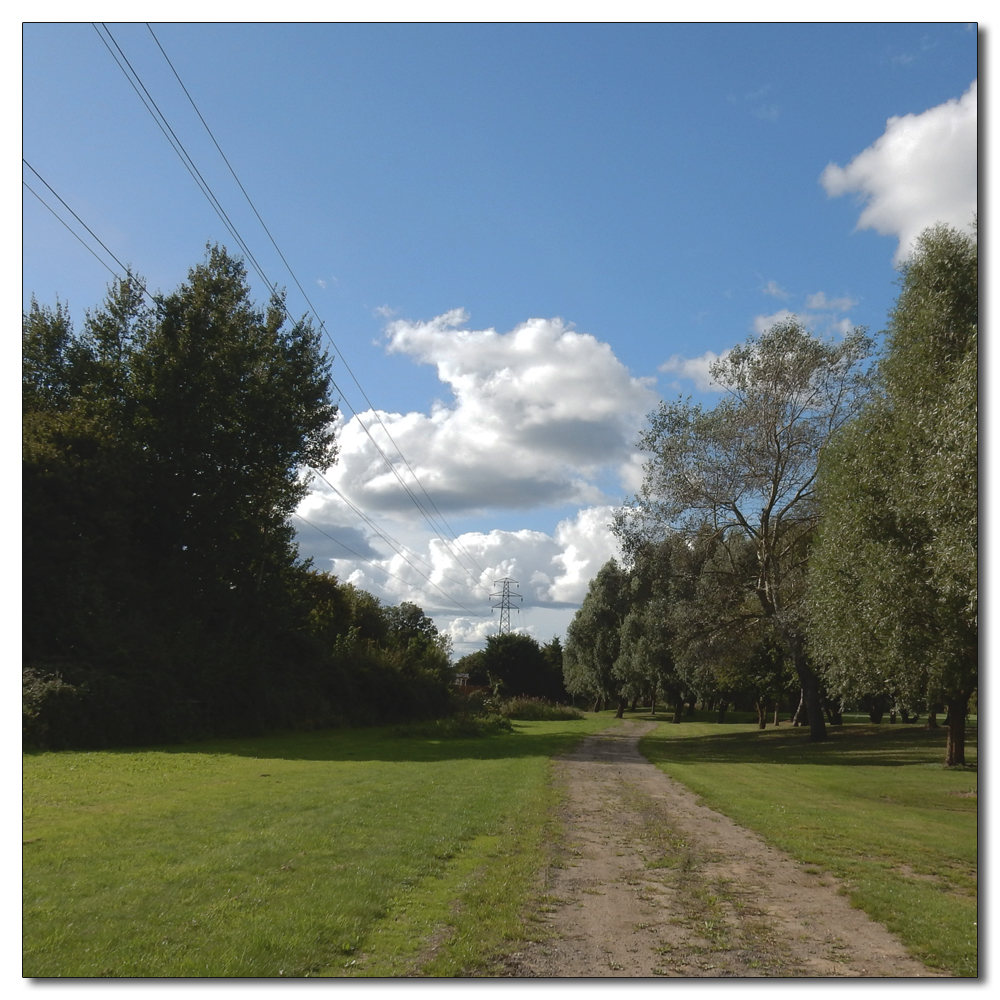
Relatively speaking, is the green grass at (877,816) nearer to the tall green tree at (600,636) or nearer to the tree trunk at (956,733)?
the tree trunk at (956,733)

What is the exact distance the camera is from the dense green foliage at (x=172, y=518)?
23844 millimetres

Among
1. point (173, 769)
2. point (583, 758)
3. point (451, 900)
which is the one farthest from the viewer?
point (583, 758)

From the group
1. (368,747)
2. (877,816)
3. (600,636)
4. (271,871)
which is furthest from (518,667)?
(271,871)

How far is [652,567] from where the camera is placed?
104 feet

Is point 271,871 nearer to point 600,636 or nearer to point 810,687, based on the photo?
point 810,687

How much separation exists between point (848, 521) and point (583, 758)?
11.2m

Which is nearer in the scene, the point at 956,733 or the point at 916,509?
the point at 916,509

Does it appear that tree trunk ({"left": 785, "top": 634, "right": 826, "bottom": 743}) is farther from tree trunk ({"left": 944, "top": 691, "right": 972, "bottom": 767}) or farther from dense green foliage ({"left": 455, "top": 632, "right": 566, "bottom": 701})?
dense green foliage ({"left": 455, "top": 632, "right": 566, "bottom": 701})

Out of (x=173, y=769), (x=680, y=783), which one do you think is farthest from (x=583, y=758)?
(x=173, y=769)

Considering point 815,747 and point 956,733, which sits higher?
point 956,733

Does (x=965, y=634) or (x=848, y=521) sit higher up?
(x=848, y=521)

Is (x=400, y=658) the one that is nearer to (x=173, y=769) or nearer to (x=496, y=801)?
(x=173, y=769)

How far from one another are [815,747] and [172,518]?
90.4 ft

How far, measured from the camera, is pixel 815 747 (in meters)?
30.8
